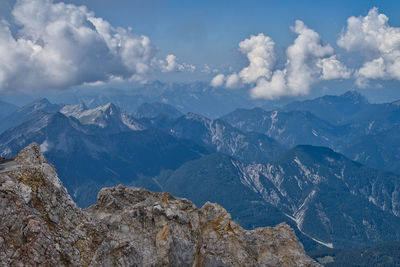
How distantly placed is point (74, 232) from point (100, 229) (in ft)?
12.7

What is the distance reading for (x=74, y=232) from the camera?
109 ft

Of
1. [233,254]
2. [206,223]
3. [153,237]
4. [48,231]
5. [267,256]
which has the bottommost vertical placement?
[267,256]

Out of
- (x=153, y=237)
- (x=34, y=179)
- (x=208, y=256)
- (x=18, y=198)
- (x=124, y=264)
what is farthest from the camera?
(x=208, y=256)

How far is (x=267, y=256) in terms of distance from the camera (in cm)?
5988

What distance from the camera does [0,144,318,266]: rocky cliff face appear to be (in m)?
28.3

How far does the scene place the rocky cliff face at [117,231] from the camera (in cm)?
2830

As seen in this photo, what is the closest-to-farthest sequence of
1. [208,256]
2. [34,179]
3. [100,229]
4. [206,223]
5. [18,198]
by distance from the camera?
[18,198] → [34,179] → [100,229] → [208,256] → [206,223]

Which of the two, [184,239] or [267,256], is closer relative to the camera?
[184,239]

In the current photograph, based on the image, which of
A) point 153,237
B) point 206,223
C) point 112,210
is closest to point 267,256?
point 206,223

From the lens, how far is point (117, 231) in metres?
47.8

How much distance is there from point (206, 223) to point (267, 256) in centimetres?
1214

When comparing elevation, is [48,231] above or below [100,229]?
above

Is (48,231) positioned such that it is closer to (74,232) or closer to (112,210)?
(74,232)

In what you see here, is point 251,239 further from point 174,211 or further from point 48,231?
point 48,231
